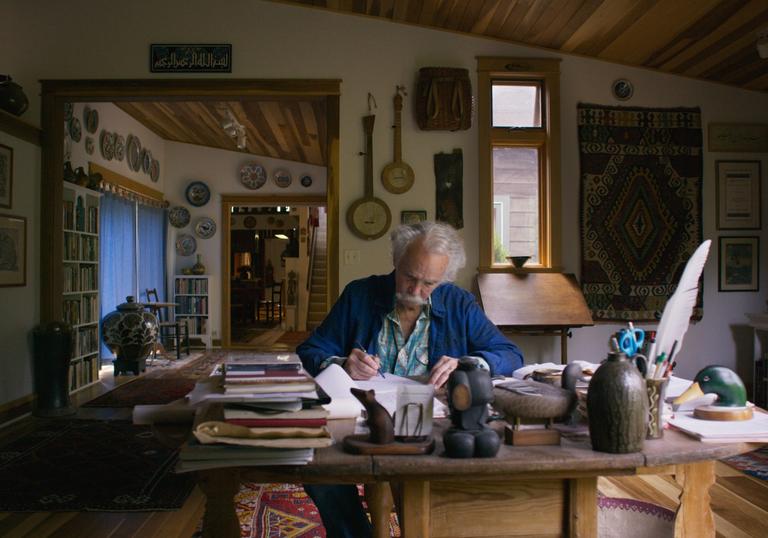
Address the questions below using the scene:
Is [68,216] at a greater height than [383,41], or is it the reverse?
[383,41]

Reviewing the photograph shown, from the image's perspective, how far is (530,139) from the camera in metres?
4.89

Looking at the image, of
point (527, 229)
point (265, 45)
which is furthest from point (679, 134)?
point (265, 45)

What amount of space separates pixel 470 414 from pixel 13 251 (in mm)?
4575

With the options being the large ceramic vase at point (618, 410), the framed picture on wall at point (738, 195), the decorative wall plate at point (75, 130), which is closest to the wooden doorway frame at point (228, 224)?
the decorative wall plate at point (75, 130)

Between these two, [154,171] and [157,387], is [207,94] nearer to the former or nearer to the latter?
[157,387]

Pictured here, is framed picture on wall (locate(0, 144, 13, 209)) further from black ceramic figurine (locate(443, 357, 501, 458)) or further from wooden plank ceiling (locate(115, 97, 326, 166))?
black ceramic figurine (locate(443, 357, 501, 458))

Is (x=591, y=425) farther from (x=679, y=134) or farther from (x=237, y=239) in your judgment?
(x=237, y=239)

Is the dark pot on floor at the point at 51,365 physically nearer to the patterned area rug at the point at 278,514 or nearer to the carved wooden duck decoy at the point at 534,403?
the patterned area rug at the point at 278,514

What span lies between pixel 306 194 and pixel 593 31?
663cm

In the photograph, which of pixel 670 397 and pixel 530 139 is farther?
pixel 530 139

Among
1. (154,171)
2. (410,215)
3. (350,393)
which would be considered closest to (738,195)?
(410,215)

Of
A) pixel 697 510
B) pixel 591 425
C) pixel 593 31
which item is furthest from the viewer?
pixel 593 31

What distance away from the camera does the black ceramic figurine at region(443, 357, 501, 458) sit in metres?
1.22

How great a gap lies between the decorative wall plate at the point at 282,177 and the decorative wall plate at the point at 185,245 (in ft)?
5.32
